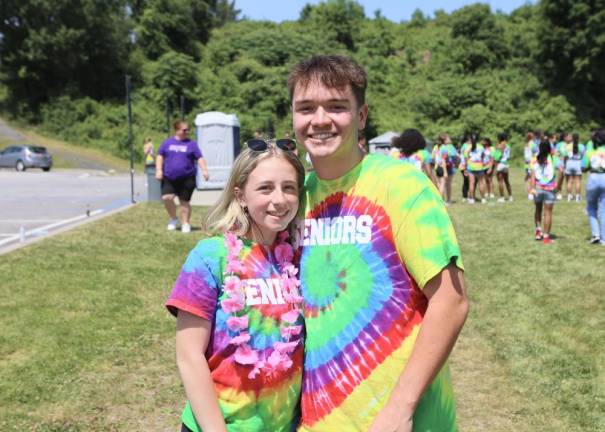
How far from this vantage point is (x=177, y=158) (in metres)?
11.4

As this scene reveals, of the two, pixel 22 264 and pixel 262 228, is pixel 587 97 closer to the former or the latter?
pixel 22 264

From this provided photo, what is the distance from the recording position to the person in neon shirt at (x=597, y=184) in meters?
10.6

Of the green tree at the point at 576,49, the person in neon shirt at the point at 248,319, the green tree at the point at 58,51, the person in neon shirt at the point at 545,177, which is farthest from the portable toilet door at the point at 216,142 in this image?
the green tree at the point at 58,51

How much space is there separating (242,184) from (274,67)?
167 ft

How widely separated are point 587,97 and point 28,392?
158 feet

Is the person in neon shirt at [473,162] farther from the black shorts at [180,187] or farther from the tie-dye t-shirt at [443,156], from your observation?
the black shorts at [180,187]

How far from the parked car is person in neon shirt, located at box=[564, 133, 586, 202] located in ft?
90.0

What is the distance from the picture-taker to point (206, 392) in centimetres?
194

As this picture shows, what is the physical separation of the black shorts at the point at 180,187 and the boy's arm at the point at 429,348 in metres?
10.0

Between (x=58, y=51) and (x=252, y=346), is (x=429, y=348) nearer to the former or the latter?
(x=252, y=346)

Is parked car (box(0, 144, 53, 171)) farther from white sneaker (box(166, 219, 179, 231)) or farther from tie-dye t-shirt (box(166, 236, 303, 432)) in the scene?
tie-dye t-shirt (box(166, 236, 303, 432))

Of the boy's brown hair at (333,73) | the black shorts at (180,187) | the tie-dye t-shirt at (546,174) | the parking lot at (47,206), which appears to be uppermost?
the boy's brown hair at (333,73)

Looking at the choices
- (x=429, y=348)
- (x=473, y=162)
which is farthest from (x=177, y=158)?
(x=429, y=348)

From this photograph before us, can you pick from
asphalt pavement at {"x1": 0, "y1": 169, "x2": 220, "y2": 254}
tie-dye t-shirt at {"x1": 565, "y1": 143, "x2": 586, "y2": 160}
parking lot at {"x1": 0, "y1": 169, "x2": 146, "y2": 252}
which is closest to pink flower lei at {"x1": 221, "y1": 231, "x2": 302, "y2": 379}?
asphalt pavement at {"x1": 0, "y1": 169, "x2": 220, "y2": 254}
